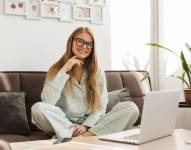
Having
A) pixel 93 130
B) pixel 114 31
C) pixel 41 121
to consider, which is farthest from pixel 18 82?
pixel 114 31

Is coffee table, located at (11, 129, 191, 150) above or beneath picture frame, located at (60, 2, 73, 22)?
beneath

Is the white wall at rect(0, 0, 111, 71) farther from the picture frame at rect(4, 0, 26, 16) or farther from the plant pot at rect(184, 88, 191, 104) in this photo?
the plant pot at rect(184, 88, 191, 104)

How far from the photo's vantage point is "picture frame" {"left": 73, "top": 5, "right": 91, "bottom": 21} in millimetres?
3219

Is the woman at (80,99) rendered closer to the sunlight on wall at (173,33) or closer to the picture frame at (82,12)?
the picture frame at (82,12)

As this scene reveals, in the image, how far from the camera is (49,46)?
121 inches

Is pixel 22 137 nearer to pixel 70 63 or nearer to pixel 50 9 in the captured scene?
pixel 70 63

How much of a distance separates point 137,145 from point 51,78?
4.11ft

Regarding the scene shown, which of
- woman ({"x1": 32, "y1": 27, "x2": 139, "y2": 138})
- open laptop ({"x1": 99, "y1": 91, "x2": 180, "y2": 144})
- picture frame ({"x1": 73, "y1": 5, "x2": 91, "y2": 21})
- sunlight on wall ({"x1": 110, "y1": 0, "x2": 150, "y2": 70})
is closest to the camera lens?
open laptop ({"x1": 99, "y1": 91, "x2": 180, "y2": 144})

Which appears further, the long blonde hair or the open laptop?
the long blonde hair

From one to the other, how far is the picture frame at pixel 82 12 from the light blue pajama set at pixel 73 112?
2.79 feet

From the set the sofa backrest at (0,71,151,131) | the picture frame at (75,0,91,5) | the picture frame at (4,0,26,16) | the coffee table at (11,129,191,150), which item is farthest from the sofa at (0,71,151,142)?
the coffee table at (11,129,191,150)

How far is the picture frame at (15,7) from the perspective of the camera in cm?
283

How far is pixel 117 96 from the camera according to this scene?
2803 millimetres

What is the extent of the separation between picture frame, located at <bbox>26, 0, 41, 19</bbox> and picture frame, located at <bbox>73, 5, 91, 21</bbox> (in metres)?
0.36
